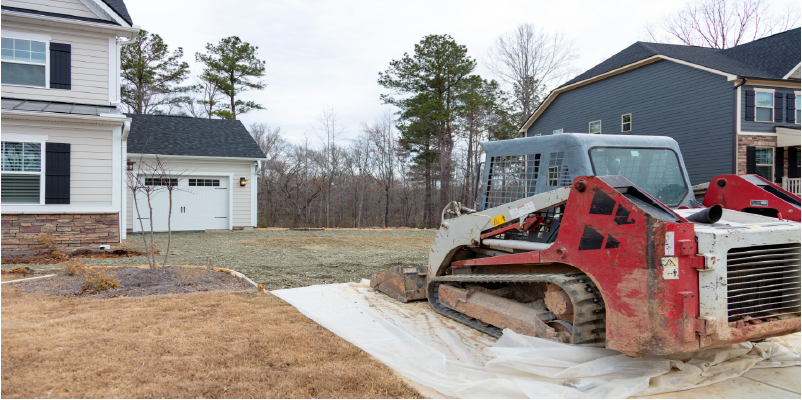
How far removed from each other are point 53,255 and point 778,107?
20884mm

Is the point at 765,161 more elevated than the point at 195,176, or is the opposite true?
the point at 765,161

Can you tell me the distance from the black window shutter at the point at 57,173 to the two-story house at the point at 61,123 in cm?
2

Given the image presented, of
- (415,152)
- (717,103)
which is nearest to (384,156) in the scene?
(415,152)

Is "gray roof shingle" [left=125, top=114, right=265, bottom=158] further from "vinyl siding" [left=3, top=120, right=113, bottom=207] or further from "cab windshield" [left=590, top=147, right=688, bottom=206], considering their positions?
"cab windshield" [left=590, top=147, right=688, bottom=206]

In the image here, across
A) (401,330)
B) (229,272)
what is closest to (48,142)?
(229,272)

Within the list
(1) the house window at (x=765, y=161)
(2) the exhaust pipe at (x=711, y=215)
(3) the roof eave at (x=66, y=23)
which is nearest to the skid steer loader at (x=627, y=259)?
(2) the exhaust pipe at (x=711, y=215)

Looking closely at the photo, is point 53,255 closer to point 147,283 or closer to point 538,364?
point 147,283

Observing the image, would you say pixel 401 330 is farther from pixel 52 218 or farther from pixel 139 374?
pixel 52 218

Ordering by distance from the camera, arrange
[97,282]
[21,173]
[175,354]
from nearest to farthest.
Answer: [175,354], [97,282], [21,173]

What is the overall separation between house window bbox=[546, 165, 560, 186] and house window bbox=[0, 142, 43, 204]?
11150mm

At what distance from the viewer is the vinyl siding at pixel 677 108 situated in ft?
51.7

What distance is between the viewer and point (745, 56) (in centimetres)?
1783

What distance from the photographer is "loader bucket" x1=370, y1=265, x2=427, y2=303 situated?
5602 millimetres

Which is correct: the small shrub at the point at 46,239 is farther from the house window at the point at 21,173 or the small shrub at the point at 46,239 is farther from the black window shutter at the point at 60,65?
the black window shutter at the point at 60,65
